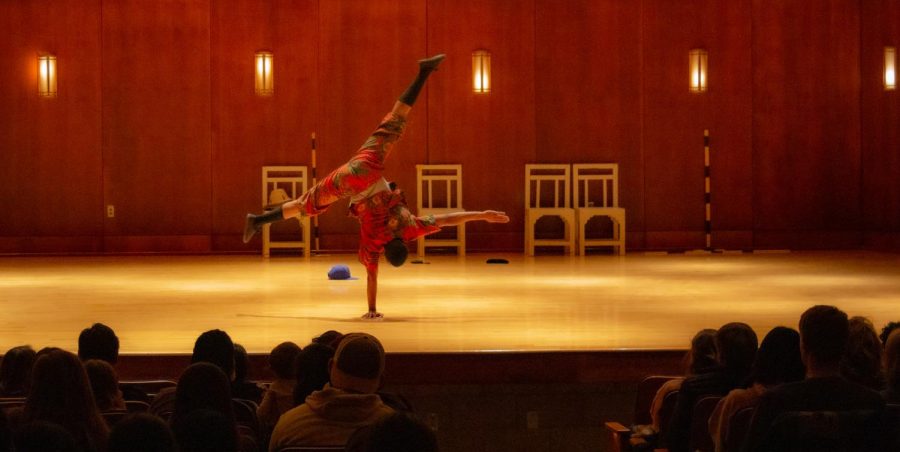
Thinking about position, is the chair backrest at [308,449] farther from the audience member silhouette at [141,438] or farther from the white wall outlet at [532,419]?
the white wall outlet at [532,419]

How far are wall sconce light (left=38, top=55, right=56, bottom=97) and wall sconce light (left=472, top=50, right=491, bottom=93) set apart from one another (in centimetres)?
436

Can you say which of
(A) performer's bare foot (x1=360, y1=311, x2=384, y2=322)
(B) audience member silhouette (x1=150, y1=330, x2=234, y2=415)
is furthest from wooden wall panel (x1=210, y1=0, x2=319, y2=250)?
(B) audience member silhouette (x1=150, y1=330, x2=234, y2=415)

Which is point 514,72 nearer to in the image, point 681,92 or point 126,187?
point 681,92

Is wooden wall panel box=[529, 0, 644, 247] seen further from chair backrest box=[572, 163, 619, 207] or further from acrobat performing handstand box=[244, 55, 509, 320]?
acrobat performing handstand box=[244, 55, 509, 320]

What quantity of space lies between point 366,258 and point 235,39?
5766mm

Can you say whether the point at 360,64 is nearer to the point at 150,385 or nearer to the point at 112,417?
the point at 150,385

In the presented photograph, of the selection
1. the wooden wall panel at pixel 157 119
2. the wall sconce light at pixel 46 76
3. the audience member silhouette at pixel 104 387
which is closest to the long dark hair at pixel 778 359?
the audience member silhouette at pixel 104 387

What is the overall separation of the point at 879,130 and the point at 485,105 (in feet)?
13.6

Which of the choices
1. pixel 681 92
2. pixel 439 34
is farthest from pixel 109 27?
pixel 681 92

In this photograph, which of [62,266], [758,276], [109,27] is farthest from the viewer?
[109,27]

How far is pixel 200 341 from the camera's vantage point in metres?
2.86

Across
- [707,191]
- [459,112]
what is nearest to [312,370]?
[459,112]

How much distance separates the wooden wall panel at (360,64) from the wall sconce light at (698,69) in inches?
111

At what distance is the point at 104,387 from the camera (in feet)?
8.88
